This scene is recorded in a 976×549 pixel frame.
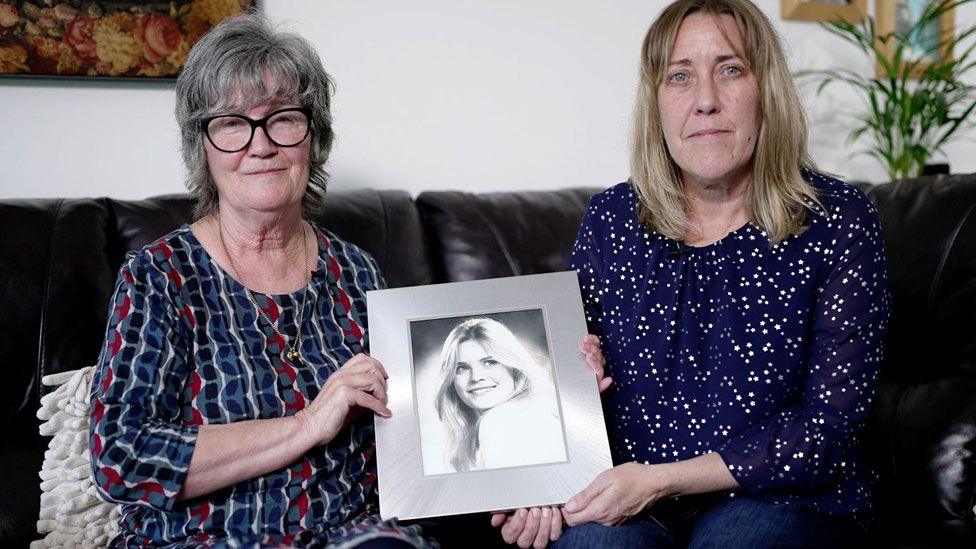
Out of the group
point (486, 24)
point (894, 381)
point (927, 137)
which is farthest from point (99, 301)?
point (927, 137)

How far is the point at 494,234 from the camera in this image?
207 centimetres

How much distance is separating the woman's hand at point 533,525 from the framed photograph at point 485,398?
0.13 ft

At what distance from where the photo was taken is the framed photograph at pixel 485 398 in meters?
1.32

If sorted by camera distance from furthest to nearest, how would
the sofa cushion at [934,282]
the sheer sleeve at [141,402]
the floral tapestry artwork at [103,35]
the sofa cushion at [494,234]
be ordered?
the sofa cushion at [494,234]
the floral tapestry artwork at [103,35]
the sofa cushion at [934,282]
the sheer sleeve at [141,402]

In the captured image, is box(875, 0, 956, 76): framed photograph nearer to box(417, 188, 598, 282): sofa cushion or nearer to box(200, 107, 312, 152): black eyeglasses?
box(417, 188, 598, 282): sofa cushion

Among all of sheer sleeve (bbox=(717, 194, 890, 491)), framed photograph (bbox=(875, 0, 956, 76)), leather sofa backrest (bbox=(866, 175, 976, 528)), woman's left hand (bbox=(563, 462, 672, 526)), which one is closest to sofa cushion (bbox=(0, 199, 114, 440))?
woman's left hand (bbox=(563, 462, 672, 526))

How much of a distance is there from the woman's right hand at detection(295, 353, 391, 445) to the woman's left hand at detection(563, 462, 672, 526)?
34 centimetres

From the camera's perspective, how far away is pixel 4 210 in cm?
172

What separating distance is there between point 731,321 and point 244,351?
810mm

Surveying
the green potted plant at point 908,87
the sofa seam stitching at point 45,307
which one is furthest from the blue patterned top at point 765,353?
the green potted plant at point 908,87

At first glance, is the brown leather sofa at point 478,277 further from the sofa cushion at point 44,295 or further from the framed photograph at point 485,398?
the framed photograph at point 485,398

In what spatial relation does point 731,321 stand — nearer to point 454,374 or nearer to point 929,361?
point 454,374

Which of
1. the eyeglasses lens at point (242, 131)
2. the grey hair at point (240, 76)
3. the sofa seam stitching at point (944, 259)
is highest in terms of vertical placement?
the grey hair at point (240, 76)

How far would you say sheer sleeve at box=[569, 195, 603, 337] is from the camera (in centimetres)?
160
